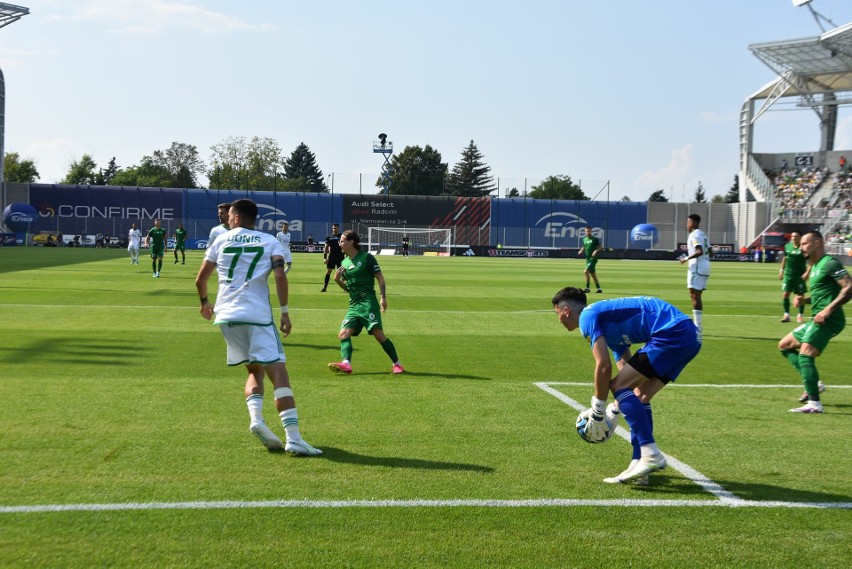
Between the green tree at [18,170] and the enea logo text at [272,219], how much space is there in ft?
181

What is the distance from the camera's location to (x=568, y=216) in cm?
7944

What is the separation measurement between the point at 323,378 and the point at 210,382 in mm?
1337

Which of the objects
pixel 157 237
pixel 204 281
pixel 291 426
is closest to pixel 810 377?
pixel 291 426

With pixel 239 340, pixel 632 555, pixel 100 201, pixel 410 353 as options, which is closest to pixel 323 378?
pixel 410 353

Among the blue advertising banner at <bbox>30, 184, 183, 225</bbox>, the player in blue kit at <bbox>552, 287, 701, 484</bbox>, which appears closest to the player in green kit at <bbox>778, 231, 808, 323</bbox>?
the player in blue kit at <bbox>552, 287, 701, 484</bbox>

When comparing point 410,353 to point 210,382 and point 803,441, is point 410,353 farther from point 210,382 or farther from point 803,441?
point 803,441

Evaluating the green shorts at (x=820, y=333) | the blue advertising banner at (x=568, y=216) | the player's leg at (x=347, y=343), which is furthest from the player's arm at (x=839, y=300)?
the blue advertising banner at (x=568, y=216)

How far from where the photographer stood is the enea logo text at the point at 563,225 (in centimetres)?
7750

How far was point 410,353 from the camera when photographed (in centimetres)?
1202

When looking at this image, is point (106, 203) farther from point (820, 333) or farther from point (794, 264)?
point (820, 333)

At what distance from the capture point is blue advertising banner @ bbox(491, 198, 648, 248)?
77.9m

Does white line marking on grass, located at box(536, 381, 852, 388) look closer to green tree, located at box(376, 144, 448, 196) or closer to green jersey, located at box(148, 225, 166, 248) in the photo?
green jersey, located at box(148, 225, 166, 248)

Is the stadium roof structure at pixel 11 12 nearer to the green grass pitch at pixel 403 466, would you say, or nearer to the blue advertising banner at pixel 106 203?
the blue advertising banner at pixel 106 203

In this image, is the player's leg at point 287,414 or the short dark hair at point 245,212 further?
the short dark hair at point 245,212
